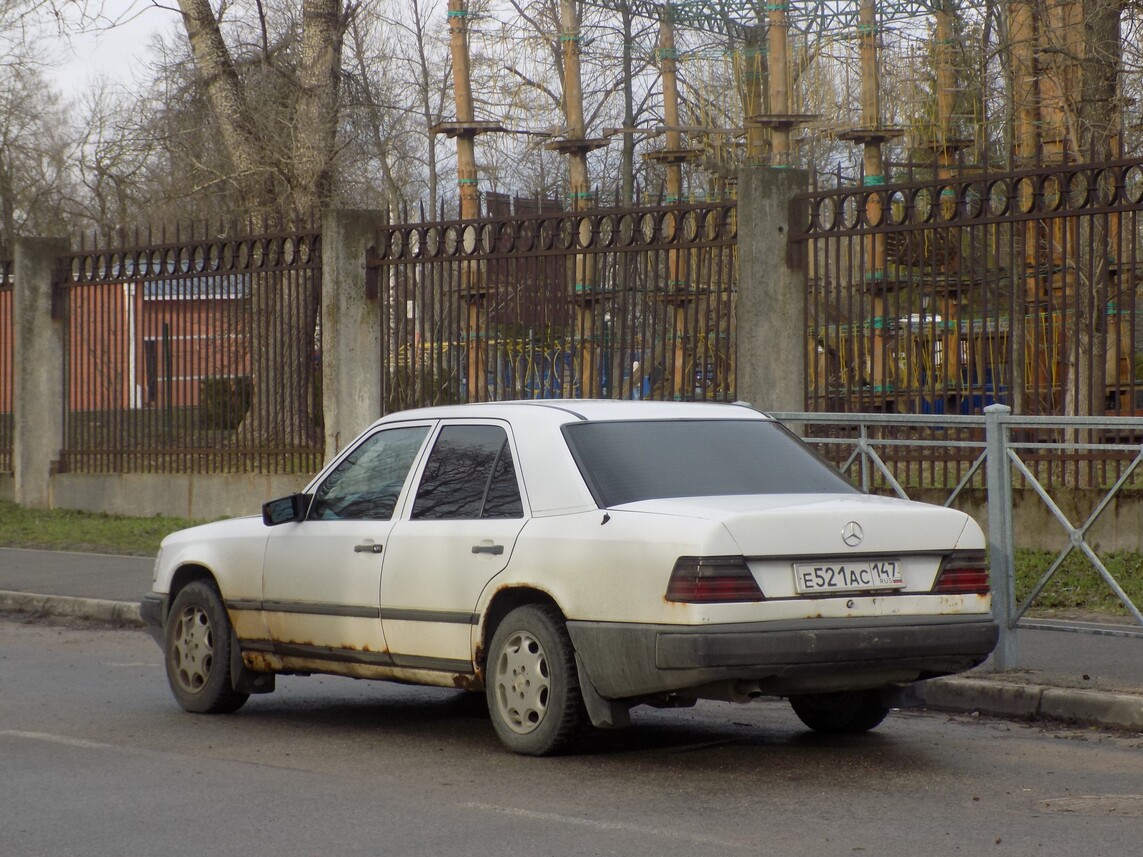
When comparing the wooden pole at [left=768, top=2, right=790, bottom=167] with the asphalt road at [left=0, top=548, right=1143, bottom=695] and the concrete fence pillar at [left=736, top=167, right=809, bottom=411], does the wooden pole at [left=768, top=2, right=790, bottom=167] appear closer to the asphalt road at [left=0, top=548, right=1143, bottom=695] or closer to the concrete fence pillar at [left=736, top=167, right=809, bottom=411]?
the concrete fence pillar at [left=736, top=167, right=809, bottom=411]

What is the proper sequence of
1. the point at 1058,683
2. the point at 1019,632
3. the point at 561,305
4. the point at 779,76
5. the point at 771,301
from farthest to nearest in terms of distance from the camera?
the point at 779,76 → the point at 561,305 → the point at 771,301 → the point at 1019,632 → the point at 1058,683

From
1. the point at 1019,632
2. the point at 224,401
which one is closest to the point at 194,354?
the point at 224,401

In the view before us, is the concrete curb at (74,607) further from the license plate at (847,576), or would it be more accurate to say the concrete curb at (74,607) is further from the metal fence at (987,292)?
the license plate at (847,576)

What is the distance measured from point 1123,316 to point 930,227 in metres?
1.47

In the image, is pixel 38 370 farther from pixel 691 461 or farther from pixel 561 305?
pixel 691 461

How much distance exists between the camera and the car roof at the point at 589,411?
23.7 feet

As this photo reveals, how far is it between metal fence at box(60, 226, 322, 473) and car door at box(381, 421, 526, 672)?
9.36 metres

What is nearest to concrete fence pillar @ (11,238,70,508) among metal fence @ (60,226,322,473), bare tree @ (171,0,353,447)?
metal fence @ (60,226,322,473)

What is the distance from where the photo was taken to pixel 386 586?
24.1 feet

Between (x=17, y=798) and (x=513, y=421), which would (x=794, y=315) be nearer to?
(x=513, y=421)

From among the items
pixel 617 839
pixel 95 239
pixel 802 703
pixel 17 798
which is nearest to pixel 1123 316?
pixel 802 703

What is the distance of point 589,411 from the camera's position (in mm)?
7281

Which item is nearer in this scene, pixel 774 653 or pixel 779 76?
pixel 774 653

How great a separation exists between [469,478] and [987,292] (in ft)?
19.4
